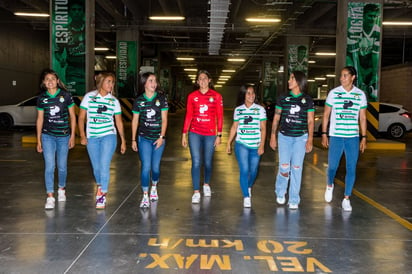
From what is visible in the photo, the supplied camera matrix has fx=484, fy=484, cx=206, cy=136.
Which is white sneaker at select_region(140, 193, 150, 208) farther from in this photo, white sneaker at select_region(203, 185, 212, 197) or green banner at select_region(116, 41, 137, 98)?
green banner at select_region(116, 41, 137, 98)

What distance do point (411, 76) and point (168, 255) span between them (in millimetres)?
22379

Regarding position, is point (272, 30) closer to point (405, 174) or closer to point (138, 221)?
point (405, 174)

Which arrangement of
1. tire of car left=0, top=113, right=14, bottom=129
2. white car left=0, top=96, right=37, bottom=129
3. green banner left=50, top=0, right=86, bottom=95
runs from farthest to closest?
1. tire of car left=0, top=113, right=14, bottom=129
2. white car left=0, top=96, right=37, bottom=129
3. green banner left=50, top=0, right=86, bottom=95

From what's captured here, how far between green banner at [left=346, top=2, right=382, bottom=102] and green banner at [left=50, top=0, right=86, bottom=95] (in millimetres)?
8325

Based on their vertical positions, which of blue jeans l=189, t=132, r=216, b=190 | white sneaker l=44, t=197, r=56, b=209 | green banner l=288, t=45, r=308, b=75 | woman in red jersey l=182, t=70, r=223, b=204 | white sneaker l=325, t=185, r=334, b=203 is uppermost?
green banner l=288, t=45, r=308, b=75

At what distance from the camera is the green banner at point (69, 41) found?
15.2 meters

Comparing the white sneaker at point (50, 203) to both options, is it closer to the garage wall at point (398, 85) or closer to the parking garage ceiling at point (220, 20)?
the parking garage ceiling at point (220, 20)

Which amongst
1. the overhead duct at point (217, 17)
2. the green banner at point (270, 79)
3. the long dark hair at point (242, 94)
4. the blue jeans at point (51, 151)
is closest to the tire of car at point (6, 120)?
the overhead duct at point (217, 17)

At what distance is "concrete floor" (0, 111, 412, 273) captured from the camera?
4.27 m

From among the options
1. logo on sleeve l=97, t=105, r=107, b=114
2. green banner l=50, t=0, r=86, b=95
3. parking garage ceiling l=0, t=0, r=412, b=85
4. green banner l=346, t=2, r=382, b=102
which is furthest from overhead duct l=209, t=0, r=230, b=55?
logo on sleeve l=97, t=105, r=107, b=114

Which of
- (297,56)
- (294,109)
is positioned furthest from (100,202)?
(297,56)

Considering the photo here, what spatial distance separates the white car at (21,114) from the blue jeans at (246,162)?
15305mm

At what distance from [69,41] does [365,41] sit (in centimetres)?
923

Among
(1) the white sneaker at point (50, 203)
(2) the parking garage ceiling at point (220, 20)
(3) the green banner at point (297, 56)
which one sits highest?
(2) the parking garage ceiling at point (220, 20)
